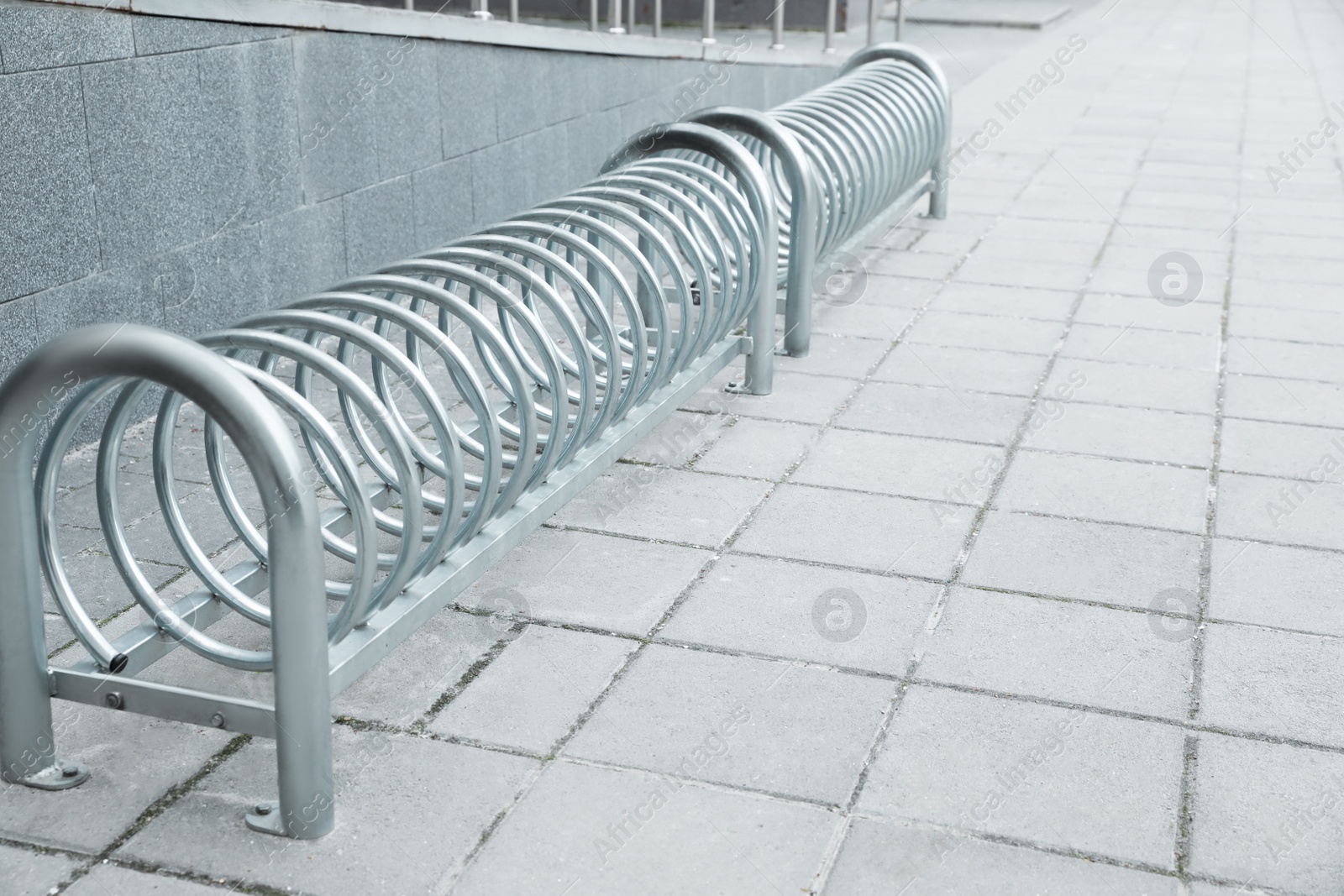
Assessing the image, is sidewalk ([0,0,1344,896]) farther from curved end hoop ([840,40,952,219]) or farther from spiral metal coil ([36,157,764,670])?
curved end hoop ([840,40,952,219])

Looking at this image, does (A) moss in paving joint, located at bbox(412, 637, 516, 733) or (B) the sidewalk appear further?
(A) moss in paving joint, located at bbox(412, 637, 516, 733)

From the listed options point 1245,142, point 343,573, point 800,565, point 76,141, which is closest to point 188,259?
point 76,141

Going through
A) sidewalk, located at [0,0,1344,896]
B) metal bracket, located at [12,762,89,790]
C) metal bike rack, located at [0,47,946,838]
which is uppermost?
metal bike rack, located at [0,47,946,838]

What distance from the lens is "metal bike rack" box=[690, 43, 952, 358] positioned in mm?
5457

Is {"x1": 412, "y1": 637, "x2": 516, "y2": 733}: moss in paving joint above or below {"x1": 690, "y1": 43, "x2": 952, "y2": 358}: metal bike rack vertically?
below

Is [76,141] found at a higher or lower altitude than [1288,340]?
higher

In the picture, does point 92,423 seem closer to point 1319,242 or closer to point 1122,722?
point 1122,722

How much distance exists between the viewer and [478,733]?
3.04 meters

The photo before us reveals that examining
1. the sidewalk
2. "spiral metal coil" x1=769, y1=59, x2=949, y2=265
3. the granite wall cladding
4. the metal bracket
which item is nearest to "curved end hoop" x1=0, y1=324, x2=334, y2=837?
the metal bracket

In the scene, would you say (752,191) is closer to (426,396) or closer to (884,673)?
(884,673)

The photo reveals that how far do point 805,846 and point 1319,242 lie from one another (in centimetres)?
607

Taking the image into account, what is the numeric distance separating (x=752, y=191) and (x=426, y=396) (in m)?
2.28

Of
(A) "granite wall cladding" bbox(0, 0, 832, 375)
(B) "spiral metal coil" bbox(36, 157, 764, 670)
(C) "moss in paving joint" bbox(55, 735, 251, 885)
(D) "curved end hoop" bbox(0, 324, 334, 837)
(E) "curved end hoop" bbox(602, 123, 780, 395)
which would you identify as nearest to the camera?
(D) "curved end hoop" bbox(0, 324, 334, 837)

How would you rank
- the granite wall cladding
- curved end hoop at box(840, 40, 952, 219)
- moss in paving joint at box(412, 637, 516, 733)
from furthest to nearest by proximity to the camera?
curved end hoop at box(840, 40, 952, 219) → the granite wall cladding → moss in paving joint at box(412, 637, 516, 733)
